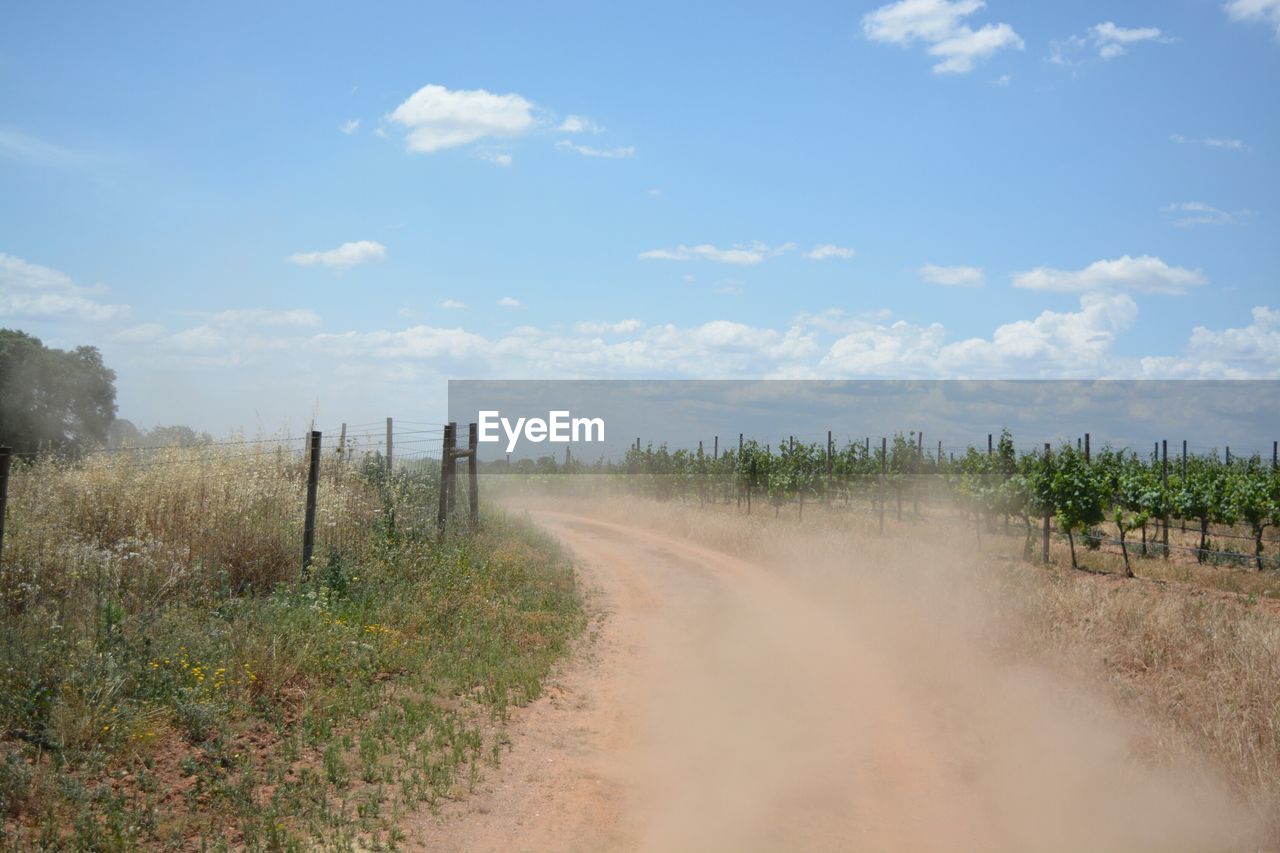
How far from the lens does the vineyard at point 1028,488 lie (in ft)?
77.1

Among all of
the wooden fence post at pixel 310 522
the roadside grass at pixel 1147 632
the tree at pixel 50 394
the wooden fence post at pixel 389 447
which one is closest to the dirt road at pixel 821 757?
the roadside grass at pixel 1147 632

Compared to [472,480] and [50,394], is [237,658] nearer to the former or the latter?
[472,480]

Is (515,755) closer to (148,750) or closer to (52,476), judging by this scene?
(148,750)

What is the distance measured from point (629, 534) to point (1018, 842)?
18344 mm

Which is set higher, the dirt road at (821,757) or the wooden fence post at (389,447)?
the wooden fence post at (389,447)

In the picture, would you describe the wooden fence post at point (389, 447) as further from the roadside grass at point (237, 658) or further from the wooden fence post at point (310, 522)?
the wooden fence post at point (310, 522)

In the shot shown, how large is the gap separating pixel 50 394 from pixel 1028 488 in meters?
Answer: 35.4

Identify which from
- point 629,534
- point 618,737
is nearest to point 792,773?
point 618,737

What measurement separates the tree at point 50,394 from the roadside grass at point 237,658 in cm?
2441

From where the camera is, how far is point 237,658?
814 centimetres

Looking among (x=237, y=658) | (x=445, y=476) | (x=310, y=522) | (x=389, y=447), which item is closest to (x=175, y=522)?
(x=310, y=522)

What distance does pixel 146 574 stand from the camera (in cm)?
963

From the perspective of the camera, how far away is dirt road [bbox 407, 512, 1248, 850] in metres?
6.41

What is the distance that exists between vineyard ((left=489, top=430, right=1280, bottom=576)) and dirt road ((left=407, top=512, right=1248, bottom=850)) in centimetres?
1279
